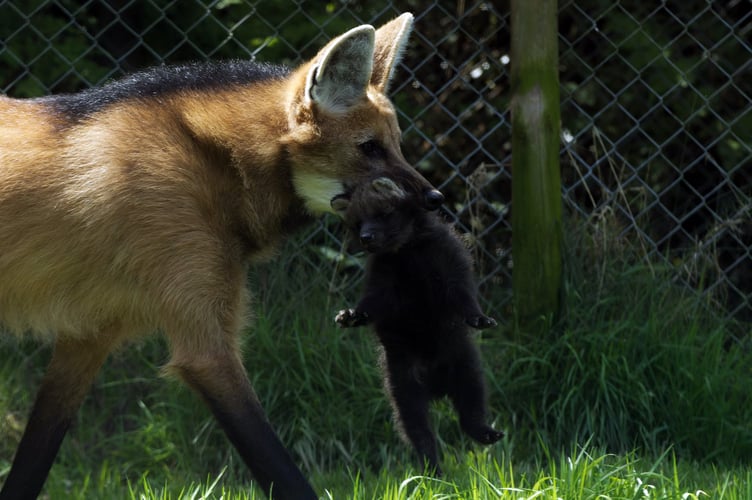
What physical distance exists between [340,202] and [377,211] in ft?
0.45

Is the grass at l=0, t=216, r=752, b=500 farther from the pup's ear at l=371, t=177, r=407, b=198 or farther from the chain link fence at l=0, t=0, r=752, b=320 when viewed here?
the pup's ear at l=371, t=177, r=407, b=198

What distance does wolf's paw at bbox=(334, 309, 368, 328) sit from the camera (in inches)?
121

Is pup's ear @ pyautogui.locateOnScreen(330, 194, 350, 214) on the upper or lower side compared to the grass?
upper

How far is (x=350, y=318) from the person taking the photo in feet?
10.2

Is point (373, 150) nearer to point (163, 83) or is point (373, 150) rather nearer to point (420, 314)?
point (420, 314)

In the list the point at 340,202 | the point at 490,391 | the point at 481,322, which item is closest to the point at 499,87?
the point at 490,391

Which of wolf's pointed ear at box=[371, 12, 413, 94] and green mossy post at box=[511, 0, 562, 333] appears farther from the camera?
green mossy post at box=[511, 0, 562, 333]

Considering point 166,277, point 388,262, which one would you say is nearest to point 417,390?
point 388,262

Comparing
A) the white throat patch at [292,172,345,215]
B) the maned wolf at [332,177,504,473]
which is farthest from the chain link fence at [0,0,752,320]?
the white throat patch at [292,172,345,215]

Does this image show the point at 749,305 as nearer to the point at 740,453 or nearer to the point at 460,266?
the point at 740,453

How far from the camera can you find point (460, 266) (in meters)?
3.32

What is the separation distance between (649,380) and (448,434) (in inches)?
32.1

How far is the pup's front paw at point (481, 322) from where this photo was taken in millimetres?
3021

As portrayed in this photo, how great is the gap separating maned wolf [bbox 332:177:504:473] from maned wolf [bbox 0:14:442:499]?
178 millimetres
